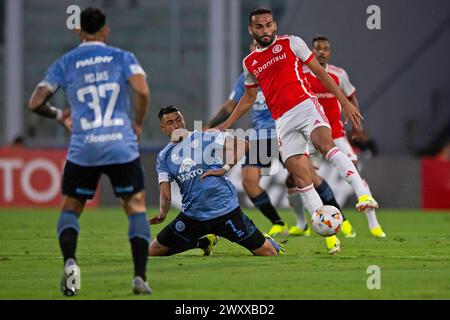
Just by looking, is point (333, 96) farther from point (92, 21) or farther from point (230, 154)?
point (92, 21)

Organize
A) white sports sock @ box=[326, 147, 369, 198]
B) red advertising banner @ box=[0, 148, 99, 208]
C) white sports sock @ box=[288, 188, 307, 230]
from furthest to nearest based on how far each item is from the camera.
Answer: red advertising banner @ box=[0, 148, 99, 208] → white sports sock @ box=[288, 188, 307, 230] → white sports sock @ box=[326, 147, 369, 198]

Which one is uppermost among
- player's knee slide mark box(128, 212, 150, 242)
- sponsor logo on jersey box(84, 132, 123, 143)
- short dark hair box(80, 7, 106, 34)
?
short dark hair box(80, 7, 106, 34)

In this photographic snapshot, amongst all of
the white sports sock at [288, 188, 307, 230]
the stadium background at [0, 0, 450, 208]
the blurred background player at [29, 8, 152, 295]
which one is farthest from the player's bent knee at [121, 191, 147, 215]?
the stadium background at [0, 0, 450, 208]

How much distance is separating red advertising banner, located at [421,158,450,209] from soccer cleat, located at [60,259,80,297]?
42.6 ft

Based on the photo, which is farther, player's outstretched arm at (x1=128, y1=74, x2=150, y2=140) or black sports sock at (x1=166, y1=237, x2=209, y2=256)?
black sports sock at (x1=166, y1=237, x2=209, y2=256)

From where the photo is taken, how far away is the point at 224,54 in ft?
78.2

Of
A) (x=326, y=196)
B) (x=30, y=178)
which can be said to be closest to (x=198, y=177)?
(x=326, y=196)

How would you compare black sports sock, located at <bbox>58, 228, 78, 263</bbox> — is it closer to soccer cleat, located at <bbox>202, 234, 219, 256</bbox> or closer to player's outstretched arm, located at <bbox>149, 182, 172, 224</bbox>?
player's outstretched arm, located at <bbox>149, 182, 172, 224</bbox>

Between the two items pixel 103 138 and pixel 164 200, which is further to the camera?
pixel 164 200

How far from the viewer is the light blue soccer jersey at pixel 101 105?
7297 millimetres

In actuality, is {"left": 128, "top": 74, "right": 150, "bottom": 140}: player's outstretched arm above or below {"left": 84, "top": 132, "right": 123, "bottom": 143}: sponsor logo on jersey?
above

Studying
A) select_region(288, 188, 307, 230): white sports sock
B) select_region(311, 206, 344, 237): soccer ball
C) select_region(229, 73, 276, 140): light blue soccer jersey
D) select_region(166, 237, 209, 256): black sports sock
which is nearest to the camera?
select_region(311, 206, 344, 237): soccer ball

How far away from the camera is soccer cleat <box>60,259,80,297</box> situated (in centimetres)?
723

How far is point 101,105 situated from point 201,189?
2276mm
